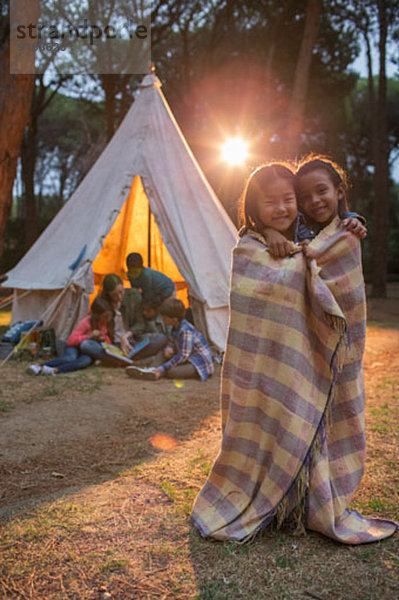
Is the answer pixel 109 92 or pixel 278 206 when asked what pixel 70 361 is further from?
pixel 109 92

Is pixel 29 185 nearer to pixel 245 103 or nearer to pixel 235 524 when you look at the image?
pixel 245 103

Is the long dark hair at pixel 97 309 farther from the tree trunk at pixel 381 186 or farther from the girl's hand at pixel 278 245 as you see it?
the tree trunk at pixel 381 186

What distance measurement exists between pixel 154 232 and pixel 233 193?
12.8ft

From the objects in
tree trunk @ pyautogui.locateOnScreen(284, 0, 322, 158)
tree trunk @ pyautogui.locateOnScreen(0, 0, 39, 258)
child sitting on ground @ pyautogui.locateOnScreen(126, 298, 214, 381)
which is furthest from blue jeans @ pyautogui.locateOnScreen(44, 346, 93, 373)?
tree trunk @ pyautogui.locateOnScreen(284, 0, 322, 158)

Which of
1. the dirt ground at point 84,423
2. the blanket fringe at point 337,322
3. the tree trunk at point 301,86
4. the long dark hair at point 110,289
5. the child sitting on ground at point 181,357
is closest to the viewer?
the blanket fringe at point 337,322

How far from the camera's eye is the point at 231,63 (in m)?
13.4

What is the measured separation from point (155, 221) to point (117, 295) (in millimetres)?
1170

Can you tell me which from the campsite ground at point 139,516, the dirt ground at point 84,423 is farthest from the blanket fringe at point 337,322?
the dirt ground at point 84,423

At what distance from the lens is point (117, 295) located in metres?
5.29

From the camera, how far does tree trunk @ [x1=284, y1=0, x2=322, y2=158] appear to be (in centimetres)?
873

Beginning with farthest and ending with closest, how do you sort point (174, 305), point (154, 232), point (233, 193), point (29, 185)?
point (29, 185), point (233, 193), point (154, 232), point (174, 305)

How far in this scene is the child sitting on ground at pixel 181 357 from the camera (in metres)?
4.71

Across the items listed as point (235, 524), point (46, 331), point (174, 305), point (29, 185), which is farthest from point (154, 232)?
point (235, 524)

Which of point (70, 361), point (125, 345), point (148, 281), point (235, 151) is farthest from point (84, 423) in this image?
point (235, 151)
